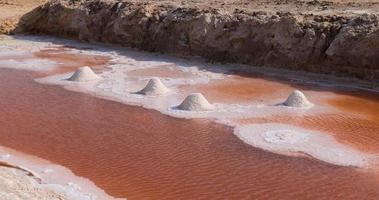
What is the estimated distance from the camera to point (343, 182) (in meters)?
8.12

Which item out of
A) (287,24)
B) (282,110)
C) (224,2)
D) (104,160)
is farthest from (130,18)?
(104,160)

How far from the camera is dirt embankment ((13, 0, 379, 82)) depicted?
1487 centimetres

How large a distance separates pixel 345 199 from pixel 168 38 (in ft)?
40.2

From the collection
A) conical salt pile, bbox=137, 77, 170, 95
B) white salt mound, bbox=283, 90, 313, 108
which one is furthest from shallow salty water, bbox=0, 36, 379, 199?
conical salt pile, bbox=137, 77, 170, 95

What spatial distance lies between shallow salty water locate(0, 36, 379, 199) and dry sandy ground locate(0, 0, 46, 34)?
10.3 meters

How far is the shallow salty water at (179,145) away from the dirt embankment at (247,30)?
166cm

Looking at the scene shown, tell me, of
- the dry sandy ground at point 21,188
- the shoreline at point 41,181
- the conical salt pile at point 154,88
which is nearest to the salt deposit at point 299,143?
the conical salt pile at point 154,88

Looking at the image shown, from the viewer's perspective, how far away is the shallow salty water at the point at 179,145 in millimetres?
7879

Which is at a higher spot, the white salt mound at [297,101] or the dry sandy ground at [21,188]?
the white salt mound at [297,101]

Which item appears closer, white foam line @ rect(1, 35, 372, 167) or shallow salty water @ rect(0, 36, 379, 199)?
shallow salty water @ rect(0, 36, 379, 199)

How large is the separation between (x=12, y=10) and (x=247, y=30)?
13.3 m

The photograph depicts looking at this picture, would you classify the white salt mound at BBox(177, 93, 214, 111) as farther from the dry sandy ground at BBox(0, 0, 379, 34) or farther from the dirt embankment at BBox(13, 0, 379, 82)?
the dry sandy ground at BBox(0, 0, 379, 34)

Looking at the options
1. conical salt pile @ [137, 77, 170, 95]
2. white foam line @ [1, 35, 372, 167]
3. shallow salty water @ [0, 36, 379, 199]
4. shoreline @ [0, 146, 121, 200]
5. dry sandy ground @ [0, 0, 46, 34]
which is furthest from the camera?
dry sandy ground @ [0, 0, 46, 34]

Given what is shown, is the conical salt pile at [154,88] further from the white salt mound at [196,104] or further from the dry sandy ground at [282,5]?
the dry sandy ground at [282,5]
